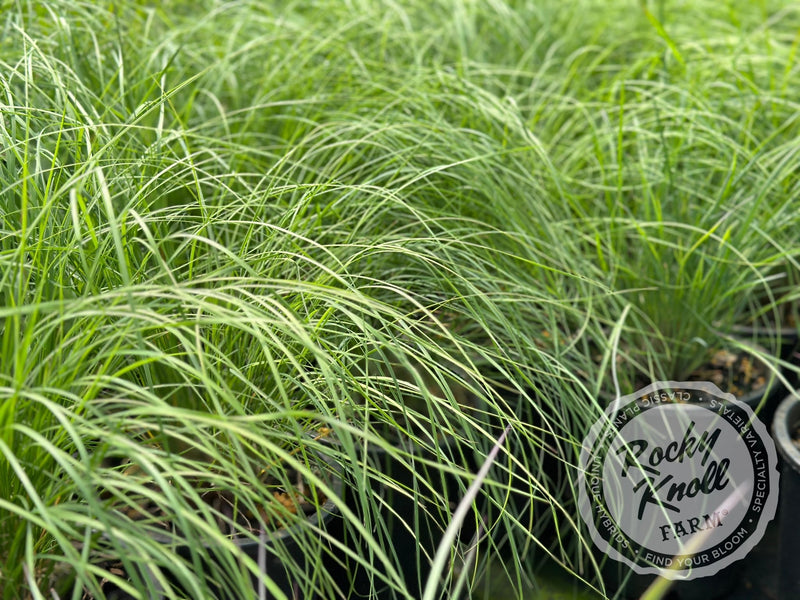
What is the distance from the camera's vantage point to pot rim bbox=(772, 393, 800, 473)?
52.6 inches

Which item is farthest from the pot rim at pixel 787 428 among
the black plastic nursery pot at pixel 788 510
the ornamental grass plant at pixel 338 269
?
the ornamental grass plant at pixel 338 269

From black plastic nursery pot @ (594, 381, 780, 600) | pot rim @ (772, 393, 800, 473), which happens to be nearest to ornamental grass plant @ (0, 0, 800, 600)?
black plastic nursery pot @ (594, 381, 780, 600)

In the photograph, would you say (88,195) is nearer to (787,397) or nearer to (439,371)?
(439,371)

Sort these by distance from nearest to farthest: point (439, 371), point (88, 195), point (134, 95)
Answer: point (439, 371) → point (88, 195) → point (134, 95)

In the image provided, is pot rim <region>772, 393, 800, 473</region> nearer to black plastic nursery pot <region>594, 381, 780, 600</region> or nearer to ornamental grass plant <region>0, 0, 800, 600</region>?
black plastic nursery pot <region>594, 381, 780, 600</region>

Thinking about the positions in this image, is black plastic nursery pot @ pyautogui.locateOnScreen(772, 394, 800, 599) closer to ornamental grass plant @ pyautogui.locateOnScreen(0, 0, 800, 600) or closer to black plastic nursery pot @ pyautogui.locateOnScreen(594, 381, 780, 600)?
black plastic nursery pot @ pyautogui.locateOnScreen(594, 381, 780, 600)

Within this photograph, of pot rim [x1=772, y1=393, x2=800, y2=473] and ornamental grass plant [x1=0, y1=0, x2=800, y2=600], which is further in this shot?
pot rim [x1=772, y1=393, x2=800, y2=473]

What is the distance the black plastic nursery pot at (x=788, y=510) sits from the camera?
1.36 meters

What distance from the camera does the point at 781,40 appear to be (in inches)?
93.8

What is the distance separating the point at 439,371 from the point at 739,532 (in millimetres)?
713

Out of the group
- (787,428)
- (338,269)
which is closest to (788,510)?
(787,428)

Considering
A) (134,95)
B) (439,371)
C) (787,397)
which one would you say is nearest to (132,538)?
(439,371)

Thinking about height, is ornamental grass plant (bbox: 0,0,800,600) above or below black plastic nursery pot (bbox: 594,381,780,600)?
above

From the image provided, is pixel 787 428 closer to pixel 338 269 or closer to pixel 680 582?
pixel 680 582
